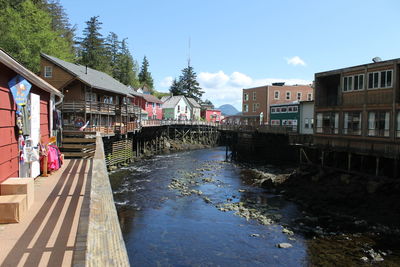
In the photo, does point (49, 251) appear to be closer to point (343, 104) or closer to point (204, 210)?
point (204, 210)

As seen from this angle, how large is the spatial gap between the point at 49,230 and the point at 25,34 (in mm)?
35847

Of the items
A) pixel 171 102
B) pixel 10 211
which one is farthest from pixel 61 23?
pixel 10 211

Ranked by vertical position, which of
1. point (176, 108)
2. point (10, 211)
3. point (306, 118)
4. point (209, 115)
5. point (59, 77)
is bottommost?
point (10, 211)

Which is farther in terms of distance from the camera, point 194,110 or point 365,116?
point 194,110

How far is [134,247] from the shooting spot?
1299 centimetres

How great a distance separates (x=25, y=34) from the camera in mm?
34656

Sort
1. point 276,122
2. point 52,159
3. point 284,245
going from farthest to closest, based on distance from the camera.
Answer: point 276,122 < point 284,245 < point 52,159

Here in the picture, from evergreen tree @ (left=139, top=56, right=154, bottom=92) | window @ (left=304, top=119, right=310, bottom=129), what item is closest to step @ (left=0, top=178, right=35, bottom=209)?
window @ (left=304, top=119, right=310, bottom=129)

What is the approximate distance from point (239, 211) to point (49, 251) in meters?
14.6

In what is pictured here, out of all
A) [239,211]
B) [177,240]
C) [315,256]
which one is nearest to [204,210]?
[239,211]

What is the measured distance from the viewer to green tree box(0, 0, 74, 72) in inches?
1316

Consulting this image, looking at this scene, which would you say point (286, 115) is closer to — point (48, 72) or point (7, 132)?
point (48, 72)

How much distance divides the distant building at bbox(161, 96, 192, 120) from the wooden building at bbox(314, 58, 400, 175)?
1875 inches

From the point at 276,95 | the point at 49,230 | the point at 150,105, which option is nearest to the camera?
the point at 49,230
